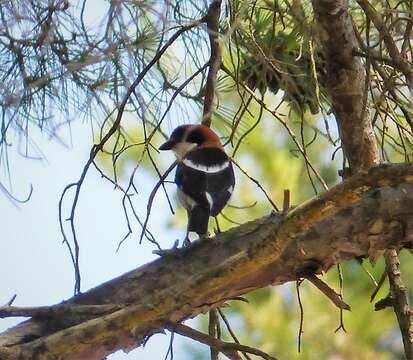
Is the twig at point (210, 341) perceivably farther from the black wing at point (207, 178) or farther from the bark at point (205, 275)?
the black wing at point (207, 178)

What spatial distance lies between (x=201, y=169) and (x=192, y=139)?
195mm

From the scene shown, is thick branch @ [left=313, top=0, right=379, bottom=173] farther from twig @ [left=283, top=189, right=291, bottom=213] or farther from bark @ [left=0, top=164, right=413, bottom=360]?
twig @ [left=283, top=189, right=291, bottom=213]

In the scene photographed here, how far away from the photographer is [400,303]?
244 centimetres

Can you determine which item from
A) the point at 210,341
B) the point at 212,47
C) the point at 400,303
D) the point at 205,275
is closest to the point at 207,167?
the point at 212,47

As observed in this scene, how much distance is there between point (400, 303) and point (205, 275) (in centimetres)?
70

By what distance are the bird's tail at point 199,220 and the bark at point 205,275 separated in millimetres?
731

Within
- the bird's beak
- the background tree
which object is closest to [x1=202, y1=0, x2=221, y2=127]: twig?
the background tree

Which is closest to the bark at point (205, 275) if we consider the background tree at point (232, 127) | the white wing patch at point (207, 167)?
the background tree at point (232, 127)

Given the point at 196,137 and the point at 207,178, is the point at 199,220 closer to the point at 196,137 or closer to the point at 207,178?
the point at 207,178

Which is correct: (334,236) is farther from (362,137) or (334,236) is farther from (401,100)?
(401,100)

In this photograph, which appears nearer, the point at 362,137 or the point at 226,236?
the point at 226,236

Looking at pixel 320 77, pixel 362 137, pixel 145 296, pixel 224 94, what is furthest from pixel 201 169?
pixel 145 296

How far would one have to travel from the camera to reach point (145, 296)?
217cm

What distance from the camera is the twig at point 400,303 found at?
2.38m
